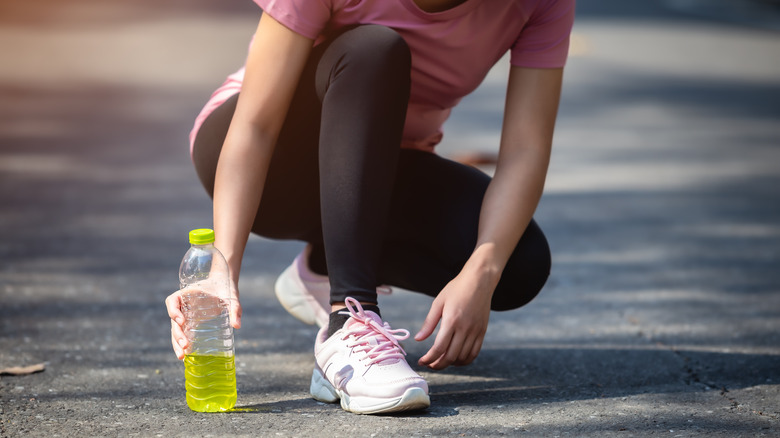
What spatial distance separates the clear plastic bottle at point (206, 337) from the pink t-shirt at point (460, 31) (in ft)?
1.47

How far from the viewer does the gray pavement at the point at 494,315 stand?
1714 mm

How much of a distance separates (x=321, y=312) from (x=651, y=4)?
1132cm

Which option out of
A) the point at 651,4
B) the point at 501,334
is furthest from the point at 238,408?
the point at 651,4

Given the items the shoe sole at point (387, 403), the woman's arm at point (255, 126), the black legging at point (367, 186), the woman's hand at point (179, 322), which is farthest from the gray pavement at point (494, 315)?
the woman's arm at point (255, 126)

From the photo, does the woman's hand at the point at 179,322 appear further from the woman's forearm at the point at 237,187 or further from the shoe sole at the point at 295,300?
the shoe sole at the point at 295,300

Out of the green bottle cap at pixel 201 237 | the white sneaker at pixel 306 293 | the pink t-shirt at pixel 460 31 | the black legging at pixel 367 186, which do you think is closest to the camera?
the green bottle cap at pixel 201 237

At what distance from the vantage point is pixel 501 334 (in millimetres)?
2346

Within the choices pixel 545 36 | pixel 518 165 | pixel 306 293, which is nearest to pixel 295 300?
pixel 306 293

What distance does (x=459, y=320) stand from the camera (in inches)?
64.6

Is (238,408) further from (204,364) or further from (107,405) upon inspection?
(107,405)

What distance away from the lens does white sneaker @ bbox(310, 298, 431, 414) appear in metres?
1.61

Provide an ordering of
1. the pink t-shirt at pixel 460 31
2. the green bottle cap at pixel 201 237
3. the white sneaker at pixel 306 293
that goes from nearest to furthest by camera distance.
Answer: the green bottle cap at pixel 201 237 → the pink t-shirt at pixel 460 31 → the white sneaker at pixel 306 293

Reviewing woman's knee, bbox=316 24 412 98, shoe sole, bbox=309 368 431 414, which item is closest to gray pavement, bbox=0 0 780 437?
shoe sole, bbox=309 368 431 414

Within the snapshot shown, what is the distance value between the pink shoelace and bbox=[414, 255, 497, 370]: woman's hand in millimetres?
56
